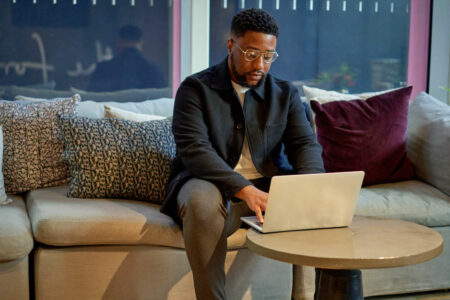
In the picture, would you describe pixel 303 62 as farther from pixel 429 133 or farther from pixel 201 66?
pixel 429 133

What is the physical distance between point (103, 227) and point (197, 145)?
1.55 feet

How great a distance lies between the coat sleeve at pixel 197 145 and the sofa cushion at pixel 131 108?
70 centimetres

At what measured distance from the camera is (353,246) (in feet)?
5.92

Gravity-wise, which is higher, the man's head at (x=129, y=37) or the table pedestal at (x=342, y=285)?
the man's head at (x=129, y=37)

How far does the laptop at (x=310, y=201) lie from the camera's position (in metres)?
1.84

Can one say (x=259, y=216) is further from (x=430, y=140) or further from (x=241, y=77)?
(x=430, y=140)

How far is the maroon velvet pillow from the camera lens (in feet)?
9.77

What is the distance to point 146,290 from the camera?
7.88ft

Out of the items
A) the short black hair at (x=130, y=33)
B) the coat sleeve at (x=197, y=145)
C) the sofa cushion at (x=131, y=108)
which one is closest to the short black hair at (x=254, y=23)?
the coat sleeve at (x=197, y=145)

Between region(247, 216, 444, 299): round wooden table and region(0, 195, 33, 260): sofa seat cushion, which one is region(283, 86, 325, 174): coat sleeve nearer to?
region(247, 216, 444, 299): round wooden table

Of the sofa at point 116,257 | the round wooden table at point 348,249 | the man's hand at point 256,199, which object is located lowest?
the sofa at point 116,257

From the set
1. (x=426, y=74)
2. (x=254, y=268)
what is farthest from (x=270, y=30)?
(x=426, y=74)

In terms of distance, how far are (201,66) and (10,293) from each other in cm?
182

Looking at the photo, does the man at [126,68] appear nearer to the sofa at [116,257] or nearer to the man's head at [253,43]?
the sofa at [116,257]
